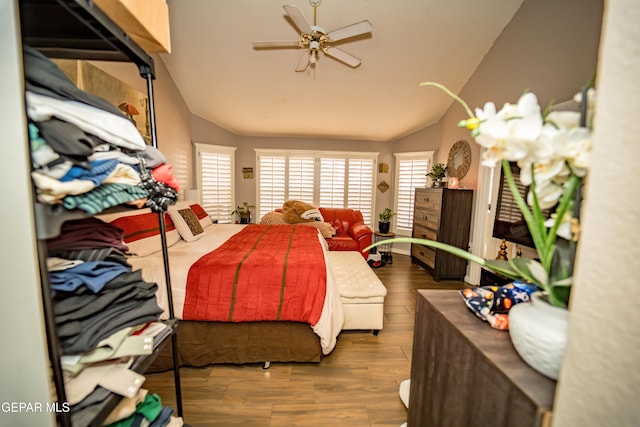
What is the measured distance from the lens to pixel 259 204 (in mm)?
5512

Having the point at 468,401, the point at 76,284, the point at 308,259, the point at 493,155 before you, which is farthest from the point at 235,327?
the point at 493,155

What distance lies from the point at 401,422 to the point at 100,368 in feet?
5.18

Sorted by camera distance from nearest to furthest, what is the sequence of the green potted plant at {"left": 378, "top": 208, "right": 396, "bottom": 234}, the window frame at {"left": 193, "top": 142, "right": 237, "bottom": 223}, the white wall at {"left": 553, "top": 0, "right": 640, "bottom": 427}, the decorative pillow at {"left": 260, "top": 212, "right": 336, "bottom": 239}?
1. the white wall at {"left": 553, "top": 0, "right": 640, "bottom": 427}
2. the decorative pillow at {"left": 260, "top": 212, "right": 336, "bottom": 239}
3. the window frame at {"left": 193, "top": 142, "right": 237, "bottom": 223}
4. the green potted plant at {"left": 378, "top": 208, "right": 396, "bottom": 234}

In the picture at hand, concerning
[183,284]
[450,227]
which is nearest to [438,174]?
[450,227]

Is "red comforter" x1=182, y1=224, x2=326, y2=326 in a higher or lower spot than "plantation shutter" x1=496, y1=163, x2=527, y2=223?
lower

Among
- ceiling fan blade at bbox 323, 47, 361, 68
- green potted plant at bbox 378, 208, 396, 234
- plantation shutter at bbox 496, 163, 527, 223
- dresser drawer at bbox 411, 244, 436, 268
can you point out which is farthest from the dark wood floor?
green potted plant at bbox 378, 208, 396, 234

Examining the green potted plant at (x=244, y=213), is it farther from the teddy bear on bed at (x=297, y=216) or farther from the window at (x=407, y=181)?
the window at (x=407, y=181)

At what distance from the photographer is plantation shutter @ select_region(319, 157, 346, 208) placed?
551 cm

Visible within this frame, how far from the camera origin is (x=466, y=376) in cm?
72

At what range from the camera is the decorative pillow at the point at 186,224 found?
2615 mm

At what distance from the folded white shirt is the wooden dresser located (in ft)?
3.60

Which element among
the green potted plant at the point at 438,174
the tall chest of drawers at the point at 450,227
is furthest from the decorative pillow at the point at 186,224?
the green potted plant at the point at 438,174

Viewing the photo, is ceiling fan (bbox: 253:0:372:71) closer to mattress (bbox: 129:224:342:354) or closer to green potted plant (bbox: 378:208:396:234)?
mattress (bbox: 129:224:342:354)

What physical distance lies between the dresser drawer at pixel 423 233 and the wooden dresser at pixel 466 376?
3.11 metres
